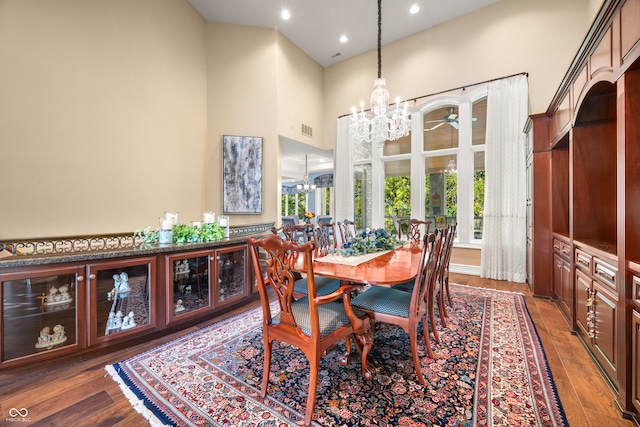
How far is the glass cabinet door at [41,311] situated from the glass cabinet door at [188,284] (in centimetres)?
64

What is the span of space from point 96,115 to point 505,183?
5.90 m

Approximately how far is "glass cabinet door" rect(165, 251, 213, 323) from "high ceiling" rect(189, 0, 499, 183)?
11.2 ft

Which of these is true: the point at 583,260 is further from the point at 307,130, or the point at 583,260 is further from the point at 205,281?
the point at 307,130

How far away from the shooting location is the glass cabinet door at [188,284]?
8.23 ft

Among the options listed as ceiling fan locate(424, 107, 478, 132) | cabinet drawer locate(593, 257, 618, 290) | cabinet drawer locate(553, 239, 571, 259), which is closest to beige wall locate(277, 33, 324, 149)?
ceiling fan locate(424, 107, 478, 132)

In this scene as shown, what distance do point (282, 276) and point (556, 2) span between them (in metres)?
5.76

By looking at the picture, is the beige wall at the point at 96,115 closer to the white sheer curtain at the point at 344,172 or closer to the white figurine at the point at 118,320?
the white figurine at the point at 118,320

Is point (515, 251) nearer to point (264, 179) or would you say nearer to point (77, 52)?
point (264, 179)

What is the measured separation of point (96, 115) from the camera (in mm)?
3150

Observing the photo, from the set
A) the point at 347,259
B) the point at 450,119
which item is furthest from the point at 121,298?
the point at 450,119

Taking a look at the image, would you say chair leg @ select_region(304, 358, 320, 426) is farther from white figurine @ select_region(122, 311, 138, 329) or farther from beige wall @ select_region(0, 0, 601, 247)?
beige wall @ select_region(0, 0, 601, 247)

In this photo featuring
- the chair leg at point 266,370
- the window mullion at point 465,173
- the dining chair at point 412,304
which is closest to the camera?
the chair leg at point 266,370

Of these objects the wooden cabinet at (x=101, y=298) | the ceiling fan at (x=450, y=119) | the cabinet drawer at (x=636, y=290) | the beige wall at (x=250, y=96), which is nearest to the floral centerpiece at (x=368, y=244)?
the wooden cabinet at (x=101, y=298)

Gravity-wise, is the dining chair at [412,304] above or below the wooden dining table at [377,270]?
below
